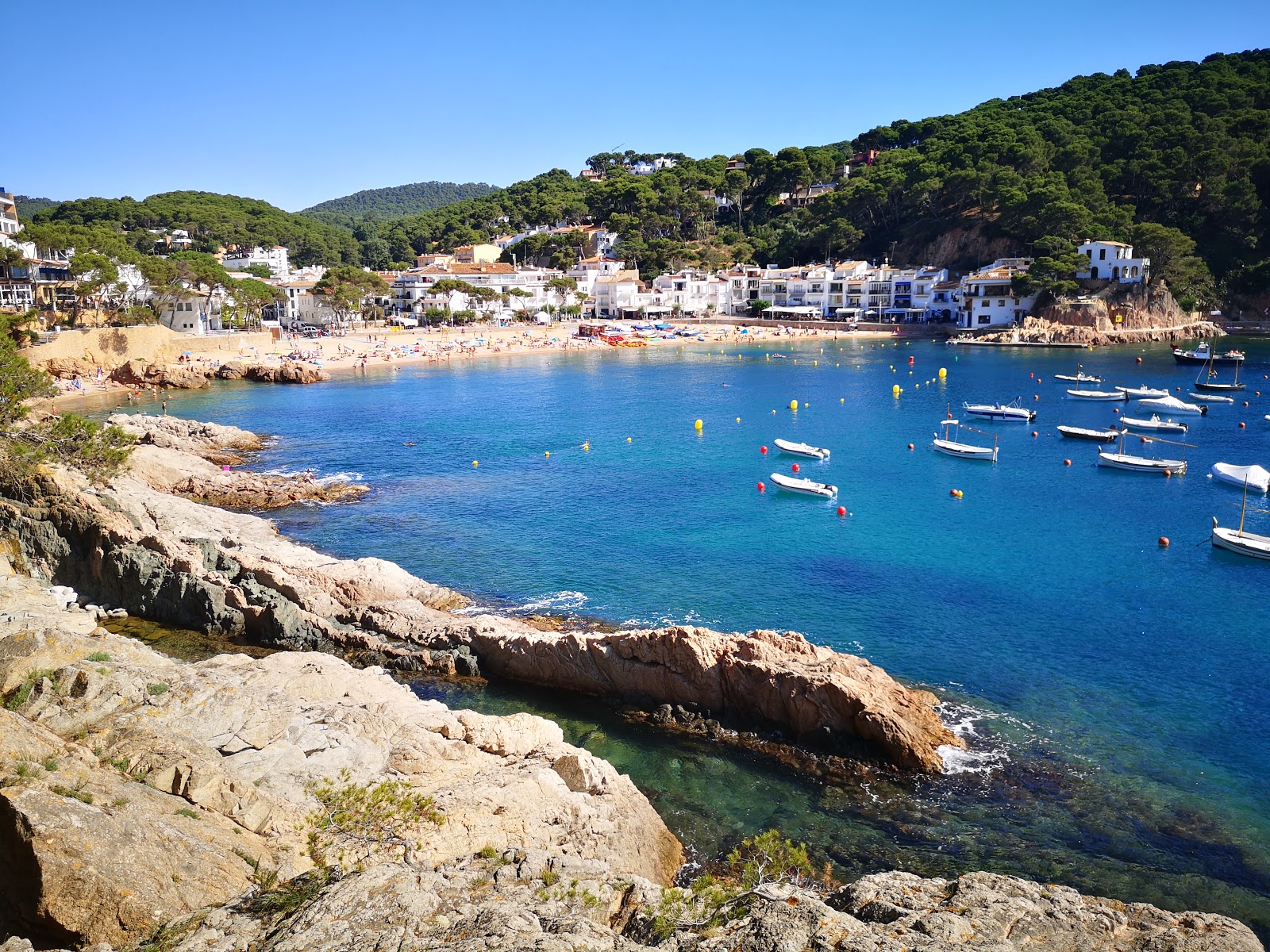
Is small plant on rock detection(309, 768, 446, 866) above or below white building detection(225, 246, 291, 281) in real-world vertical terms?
below

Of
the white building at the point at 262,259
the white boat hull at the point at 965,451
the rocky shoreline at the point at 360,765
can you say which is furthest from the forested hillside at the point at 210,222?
the rocky shoreline at the point at 360,765

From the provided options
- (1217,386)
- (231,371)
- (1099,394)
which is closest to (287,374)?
(231,371)

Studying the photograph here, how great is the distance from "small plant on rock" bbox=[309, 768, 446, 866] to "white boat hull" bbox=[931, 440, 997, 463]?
119 feet

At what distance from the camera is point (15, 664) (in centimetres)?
1167

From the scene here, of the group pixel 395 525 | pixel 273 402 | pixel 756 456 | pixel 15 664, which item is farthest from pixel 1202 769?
pixel 273 402

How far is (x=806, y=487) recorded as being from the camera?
115ft

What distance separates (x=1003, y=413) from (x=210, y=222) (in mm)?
123865

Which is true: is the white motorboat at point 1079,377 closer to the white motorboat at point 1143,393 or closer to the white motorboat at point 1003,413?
the white motorboat at point 1143,393

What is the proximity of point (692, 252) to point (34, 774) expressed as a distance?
401 ft

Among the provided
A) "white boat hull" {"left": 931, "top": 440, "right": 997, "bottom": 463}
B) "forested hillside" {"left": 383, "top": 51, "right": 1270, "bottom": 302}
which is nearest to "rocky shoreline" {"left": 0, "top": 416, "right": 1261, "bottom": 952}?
"white boat hull" {"left": 931, "top": 440, "right": 997, "bottom": 463}

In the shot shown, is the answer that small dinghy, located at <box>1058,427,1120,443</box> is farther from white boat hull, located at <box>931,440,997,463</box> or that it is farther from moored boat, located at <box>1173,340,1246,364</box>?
moored boat, located at <box>1173,340,1246,364</box>

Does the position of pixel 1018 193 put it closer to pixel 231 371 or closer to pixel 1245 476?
pixel 1245 476

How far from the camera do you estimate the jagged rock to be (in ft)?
237

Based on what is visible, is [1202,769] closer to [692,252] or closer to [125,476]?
[125,476]
